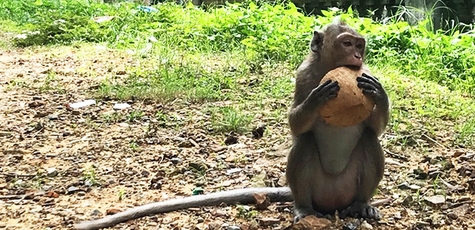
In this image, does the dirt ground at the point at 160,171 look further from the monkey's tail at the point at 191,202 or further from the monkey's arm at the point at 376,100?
the monkey's arm at the point at 376,100

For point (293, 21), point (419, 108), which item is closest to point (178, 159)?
point (419, 108)

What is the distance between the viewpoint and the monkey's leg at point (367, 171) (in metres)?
3.97

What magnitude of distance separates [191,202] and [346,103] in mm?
1288

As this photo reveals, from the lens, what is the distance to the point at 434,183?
4.58m

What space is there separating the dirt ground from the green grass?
0.95 feet

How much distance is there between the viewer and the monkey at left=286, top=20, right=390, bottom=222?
3967 mm

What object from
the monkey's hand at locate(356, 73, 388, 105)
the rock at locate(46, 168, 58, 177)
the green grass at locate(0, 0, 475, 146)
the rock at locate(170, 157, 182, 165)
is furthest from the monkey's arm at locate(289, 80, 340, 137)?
the rock at locate(46, 168, 58, 177)

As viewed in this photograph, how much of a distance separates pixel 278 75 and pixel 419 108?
2.00 meters

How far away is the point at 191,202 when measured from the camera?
4.23 metres

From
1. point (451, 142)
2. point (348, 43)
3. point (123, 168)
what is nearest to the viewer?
point (348, 43)

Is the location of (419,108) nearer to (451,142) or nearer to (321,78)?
(451,142)

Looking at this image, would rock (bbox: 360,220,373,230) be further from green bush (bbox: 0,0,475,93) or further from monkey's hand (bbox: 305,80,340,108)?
green bush (bbox: 0,0,475,93)

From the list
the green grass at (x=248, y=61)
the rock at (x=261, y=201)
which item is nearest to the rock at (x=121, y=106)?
the green grass at (x=248, y=61)

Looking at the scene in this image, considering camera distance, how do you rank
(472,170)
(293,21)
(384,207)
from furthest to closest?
(293,21), (472,170), (384,207)
